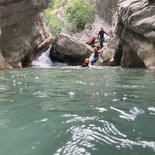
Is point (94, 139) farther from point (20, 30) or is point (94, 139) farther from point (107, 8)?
point (107, 8)

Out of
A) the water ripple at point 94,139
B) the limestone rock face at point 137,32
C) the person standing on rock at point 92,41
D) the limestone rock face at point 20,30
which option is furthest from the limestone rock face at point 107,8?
the water ripple at point 94,139

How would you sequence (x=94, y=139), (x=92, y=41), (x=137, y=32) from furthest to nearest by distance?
(x=92, y=41)
(x=137, y=32)
(x=94, y=139)

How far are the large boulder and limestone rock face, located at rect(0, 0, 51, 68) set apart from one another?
5.03ft

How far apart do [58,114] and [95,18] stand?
3965 cm

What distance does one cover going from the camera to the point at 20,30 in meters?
26.5

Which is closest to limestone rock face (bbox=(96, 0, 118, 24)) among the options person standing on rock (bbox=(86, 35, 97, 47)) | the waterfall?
person standing on rock (bbox=(86, 35, 97, 47))

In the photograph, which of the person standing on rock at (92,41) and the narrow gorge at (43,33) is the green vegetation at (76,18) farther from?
the narrow gorge at (43,33)

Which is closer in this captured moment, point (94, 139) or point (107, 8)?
point (94, 139)

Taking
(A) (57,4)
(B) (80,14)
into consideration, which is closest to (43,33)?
(B) (80,14)

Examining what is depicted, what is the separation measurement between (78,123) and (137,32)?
1516cm

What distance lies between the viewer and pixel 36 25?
95.0 ft

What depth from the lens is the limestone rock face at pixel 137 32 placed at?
19062 millimetres

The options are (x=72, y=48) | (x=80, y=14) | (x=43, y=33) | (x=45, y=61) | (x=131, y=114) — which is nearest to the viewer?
(x=131, y=114)

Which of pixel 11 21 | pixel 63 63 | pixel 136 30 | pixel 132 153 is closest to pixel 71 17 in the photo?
pixel 63 63
